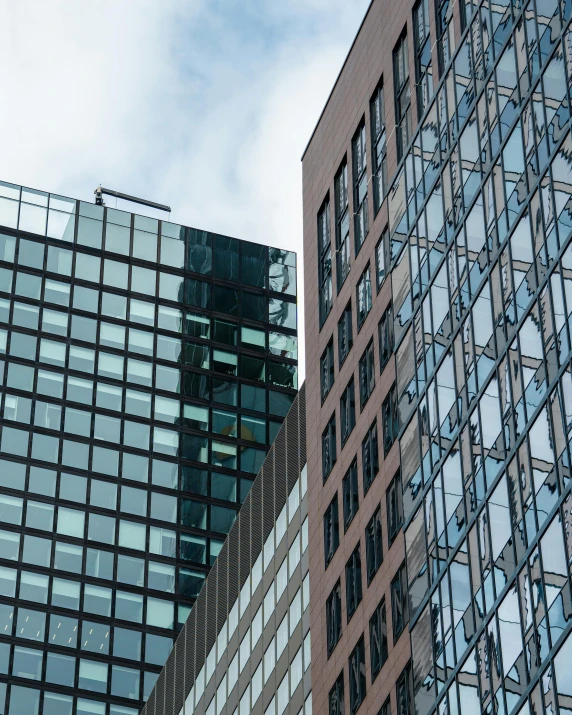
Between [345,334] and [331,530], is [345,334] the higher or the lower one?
the higher one

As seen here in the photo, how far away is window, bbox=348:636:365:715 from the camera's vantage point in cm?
6056

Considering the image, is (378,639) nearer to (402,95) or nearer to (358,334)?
(358,334)

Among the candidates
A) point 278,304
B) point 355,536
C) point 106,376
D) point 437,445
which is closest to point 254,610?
point 355,536

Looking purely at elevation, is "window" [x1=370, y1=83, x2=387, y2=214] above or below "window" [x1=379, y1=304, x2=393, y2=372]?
above

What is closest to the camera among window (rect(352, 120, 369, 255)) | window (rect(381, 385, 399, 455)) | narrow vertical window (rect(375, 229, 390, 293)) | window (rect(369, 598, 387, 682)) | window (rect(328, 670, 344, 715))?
window (rect(369, 598, 387, 682))

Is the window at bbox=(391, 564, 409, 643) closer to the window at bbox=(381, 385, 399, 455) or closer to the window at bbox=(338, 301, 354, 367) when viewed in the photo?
the window at bbox=(381, 385, 399, 455)

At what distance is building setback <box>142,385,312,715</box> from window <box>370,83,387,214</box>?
10.1m

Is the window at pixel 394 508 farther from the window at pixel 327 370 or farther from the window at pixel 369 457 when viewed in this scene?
the window at pixel 327 370

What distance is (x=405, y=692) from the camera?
56156mm

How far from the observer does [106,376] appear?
5202 inches

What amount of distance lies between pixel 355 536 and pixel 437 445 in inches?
304

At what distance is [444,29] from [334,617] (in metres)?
21.7

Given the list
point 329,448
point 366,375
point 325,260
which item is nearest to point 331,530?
point 329,448

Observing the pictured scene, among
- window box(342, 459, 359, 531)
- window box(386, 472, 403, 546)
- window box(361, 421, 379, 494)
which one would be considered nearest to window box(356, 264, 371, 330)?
window box(361, 421, 379, 494)
